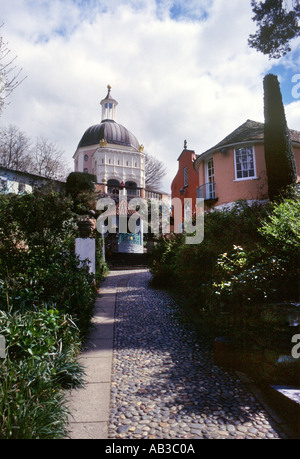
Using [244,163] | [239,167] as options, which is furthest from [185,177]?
[244,163]

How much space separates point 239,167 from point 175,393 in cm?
1607

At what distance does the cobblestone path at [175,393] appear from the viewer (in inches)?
100

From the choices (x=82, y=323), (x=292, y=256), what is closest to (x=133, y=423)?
(x=82, y=323)

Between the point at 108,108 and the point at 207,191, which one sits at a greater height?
the point at 108,108

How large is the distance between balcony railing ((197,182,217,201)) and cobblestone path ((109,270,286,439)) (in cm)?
1463

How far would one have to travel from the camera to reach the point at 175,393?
3.16 metres

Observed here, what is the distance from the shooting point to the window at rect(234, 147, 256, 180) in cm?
1723

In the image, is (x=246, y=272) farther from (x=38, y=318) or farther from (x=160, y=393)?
(x=38, y=318)

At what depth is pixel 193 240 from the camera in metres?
7.35

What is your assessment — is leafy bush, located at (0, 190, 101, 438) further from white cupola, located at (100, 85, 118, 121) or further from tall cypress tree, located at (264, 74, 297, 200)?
white cupola, located at (100, 85, 118, 121)

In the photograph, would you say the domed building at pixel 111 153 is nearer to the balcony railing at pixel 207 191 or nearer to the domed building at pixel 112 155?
the domed building at pixel 112 155

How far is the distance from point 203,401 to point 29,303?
271 centimetres

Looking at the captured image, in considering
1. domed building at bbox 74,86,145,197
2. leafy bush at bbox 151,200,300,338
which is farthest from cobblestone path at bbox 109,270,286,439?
domed building at bbox 74,86,145,197
